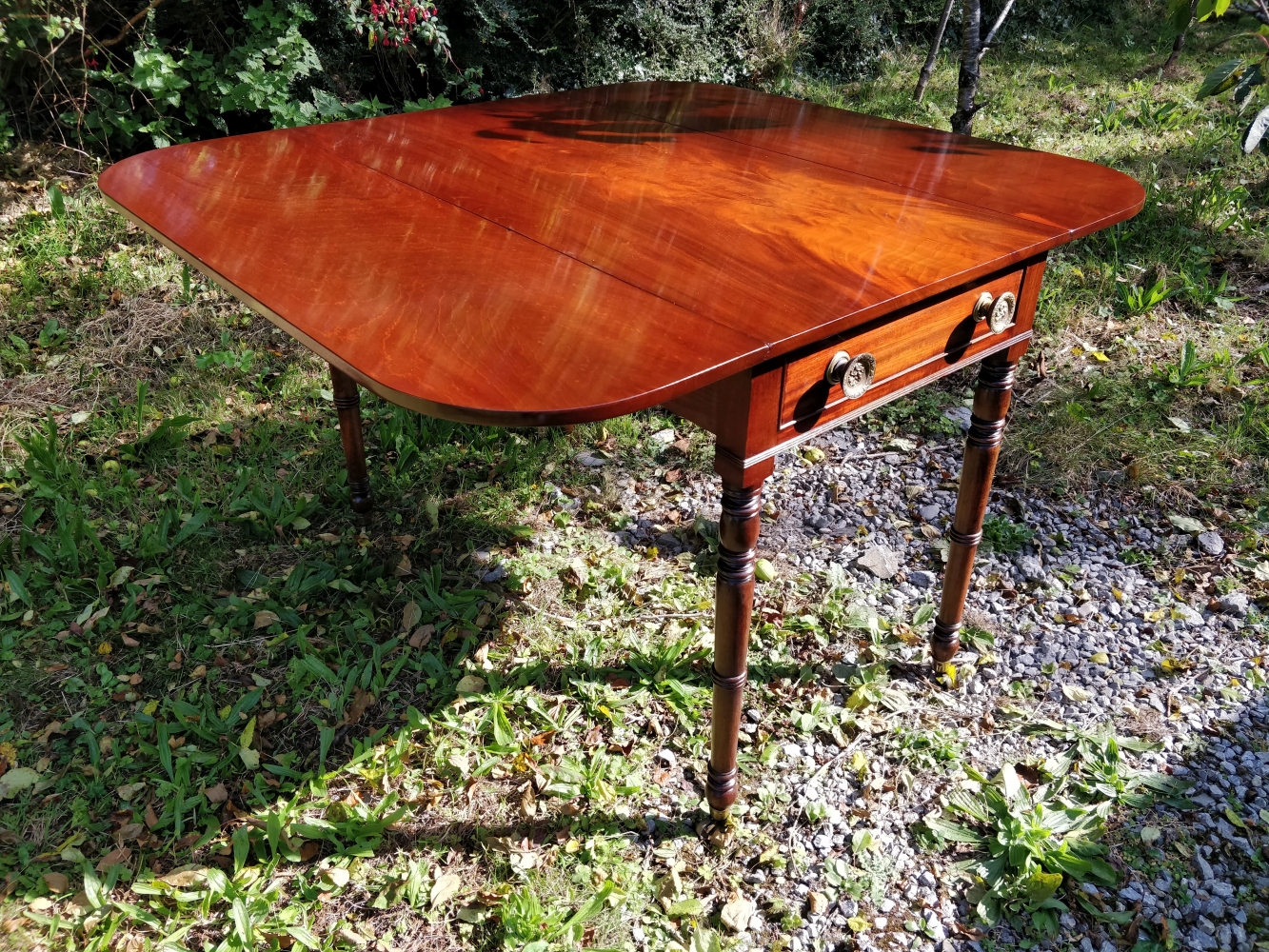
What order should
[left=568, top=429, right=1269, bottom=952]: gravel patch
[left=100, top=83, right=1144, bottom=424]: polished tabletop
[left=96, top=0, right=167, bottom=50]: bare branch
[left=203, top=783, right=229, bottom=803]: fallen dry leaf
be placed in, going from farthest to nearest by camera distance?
[left=96, top=0, right=167, bottom=50]: bare branch
[left=203, top=783, right=229, bottom=803]: fallen dry leaf
[left=568, top=429, right=1269, bottom=952]: gravel patch
[left=100, top=83, right=1144, bottom=424]: polished tabletop

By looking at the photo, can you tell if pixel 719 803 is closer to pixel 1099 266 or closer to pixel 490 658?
pixel 490 658

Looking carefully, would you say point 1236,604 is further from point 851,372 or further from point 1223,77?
point 851,372

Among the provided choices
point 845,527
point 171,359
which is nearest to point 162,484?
point 171,359

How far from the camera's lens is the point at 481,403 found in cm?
112

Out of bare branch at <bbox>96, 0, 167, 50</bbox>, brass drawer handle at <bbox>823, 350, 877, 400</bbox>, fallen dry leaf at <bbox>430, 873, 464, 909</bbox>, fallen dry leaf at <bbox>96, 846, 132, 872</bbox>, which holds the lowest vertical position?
fallen dry leaf at <bbox>96, 846, 132, 872</bbox>

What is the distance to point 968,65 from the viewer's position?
3811 millimetres

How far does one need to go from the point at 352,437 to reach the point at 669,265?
4.91 ft

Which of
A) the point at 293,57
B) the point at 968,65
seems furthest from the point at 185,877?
the point at 968,65

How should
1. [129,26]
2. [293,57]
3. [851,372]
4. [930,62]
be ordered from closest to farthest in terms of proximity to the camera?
[851,372] → [129,26] → [293,57] → [930,62]

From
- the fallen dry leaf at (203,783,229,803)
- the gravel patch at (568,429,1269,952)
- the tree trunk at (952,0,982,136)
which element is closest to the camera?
the gravel patch at (568,429,1269,952)

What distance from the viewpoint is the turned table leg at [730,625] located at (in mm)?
1566

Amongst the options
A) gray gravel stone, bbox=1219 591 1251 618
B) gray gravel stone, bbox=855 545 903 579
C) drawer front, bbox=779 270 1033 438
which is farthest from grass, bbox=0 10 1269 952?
drawer front, bbox=779 270 1033 438

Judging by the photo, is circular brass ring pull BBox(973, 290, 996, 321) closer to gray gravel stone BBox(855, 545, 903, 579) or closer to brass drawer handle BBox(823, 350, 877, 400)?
brass drawer handle BBox(823, 350, 877, 400)

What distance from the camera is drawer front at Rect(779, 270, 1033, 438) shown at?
1479 mm
